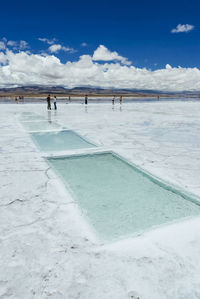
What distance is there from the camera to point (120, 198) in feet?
10.3

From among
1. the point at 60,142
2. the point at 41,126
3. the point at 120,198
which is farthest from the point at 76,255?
the point at 41,126

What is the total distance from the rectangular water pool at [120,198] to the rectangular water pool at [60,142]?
4.74 feet

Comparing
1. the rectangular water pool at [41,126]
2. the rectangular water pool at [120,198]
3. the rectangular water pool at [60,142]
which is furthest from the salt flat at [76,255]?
the rectangular water pool at [41,126]

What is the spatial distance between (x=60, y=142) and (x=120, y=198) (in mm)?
4084

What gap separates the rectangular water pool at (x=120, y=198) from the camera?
253cm

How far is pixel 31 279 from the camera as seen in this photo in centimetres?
172

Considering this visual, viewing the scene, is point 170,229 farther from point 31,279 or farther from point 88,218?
point 31,279

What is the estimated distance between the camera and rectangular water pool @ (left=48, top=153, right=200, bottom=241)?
253 cm

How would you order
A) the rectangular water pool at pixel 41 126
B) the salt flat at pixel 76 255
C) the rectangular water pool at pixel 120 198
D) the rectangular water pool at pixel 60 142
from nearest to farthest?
the salt flat at pixel 76 255 < the rectangular water pool at pixel 120 198 < the rectangular water pool at pixel 60 142 < the rectangular water pool at pixel 41 126

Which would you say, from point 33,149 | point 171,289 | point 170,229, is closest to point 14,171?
point 33,149

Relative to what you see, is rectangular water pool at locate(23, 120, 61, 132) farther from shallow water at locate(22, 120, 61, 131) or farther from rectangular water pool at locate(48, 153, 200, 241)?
rectangular water pool at locate(48, 153, 200, 241)

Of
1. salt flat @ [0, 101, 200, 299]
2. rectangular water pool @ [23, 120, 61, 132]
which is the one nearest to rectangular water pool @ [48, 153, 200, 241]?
salt flat @ [0, 101, 200, 299]

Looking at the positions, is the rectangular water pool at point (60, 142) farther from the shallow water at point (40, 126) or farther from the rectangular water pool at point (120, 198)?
the shallow water at point (40, 126)

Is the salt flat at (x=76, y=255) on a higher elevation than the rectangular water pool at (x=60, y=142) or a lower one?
lower
